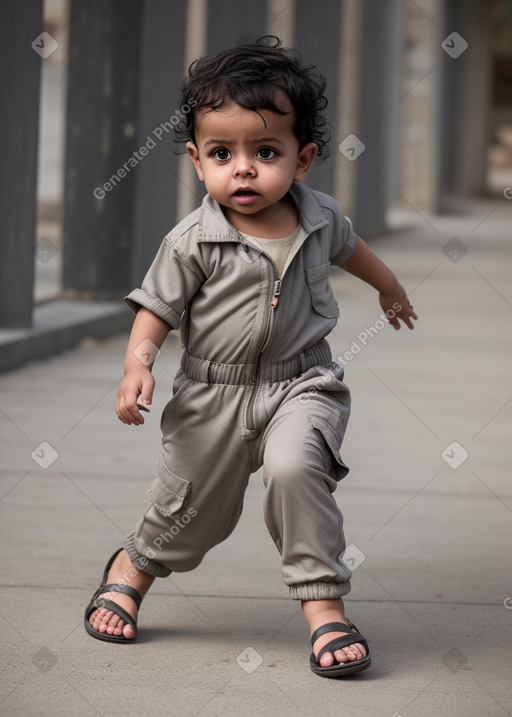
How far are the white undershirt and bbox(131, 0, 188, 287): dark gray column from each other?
5618 millimetres

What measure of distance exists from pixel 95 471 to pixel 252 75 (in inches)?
84.2

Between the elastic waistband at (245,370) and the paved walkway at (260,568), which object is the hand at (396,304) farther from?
the paved walkway at (260,568)

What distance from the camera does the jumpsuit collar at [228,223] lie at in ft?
9.46

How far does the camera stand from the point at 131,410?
2.72m

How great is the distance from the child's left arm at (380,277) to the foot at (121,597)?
88 centimetres

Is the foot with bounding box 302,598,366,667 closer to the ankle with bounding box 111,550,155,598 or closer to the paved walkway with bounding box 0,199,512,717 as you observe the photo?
the paved walkway with bounding box 0,199,512,717

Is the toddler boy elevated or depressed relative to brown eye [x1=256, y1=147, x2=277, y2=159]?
depressed

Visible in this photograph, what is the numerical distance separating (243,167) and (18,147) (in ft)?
13.0

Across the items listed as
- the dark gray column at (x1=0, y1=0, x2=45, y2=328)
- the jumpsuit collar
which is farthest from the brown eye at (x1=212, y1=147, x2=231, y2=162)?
the dark gray column at (x1=0, y1=0, x2=45, y2=328)

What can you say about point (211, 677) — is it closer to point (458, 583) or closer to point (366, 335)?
point (458, 583)

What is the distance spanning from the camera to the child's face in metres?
2.81

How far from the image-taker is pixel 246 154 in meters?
2.84

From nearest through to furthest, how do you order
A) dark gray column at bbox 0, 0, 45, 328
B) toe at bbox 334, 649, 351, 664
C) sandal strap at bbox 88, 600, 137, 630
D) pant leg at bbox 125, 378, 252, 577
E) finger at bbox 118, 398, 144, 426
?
finger at bbox 118, 398, 144, 426 → toe at bbox 334, 649, 351, 664 → pant leg at bbox 125, 378, 252, 577 → sandal strap at bbox 88, 600, 137, 630 → dark gray column at bbox 0, 0, 45, 328

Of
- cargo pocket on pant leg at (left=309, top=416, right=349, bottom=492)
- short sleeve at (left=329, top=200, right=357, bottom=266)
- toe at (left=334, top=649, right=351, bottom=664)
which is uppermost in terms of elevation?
short sleeve at (left=329, top=200, right=357, bottom=266)
